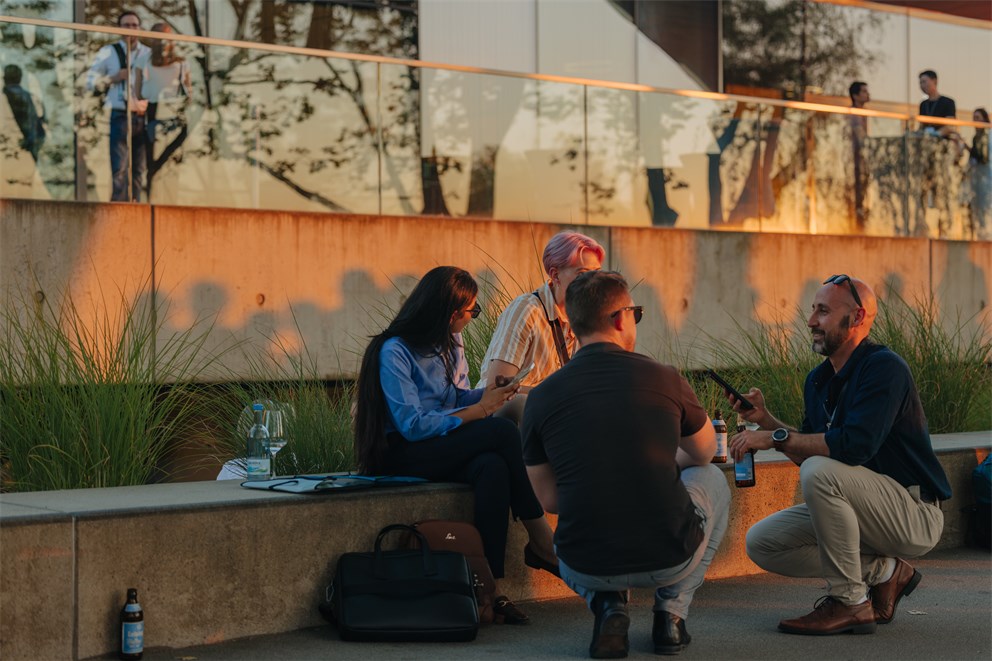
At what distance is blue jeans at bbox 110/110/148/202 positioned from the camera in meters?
10.8

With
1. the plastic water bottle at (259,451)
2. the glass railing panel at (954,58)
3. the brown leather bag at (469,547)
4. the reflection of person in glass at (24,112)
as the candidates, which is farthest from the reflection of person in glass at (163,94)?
the glass railing panel at (954,58)

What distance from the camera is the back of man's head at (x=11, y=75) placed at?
10391 mm

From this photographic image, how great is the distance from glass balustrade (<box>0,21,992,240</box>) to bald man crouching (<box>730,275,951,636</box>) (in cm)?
633

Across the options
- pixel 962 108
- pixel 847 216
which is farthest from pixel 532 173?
pixel 962 108

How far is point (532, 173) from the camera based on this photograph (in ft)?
42.3

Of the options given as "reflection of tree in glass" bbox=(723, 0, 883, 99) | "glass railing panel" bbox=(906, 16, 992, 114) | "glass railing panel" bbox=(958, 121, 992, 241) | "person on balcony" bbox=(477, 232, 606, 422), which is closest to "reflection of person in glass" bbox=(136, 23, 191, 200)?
"person on balcony" bbox=(477, 232, 606, 422)

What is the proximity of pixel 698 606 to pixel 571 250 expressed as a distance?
5.50ft

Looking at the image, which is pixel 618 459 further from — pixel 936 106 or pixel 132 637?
pixel 936 106

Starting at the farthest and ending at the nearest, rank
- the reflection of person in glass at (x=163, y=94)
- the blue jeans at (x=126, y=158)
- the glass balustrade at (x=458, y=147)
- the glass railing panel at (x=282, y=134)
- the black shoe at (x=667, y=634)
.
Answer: the glass railing panel at (x=282, y=134)
the reflection of person in glass at (x=163, y=94)
the blue jeans at (x=126, y=158)
the glass balustrade at (x=458, y=147)
the black shoe at (x=667, y=634)

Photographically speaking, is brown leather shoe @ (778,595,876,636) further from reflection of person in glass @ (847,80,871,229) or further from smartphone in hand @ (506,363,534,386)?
reflection of person in glass @ (847,80,871,229)

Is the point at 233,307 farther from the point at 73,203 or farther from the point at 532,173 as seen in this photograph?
the point at 532,173

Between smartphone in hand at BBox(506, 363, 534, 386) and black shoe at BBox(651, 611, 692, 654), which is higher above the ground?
smartphone in hand at BBox(506, 363, 534, 386)

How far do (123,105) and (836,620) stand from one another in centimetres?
706

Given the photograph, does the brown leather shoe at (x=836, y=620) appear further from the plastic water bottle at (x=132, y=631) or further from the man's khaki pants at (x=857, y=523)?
the plastic water bottle at (x=132, y=631)
